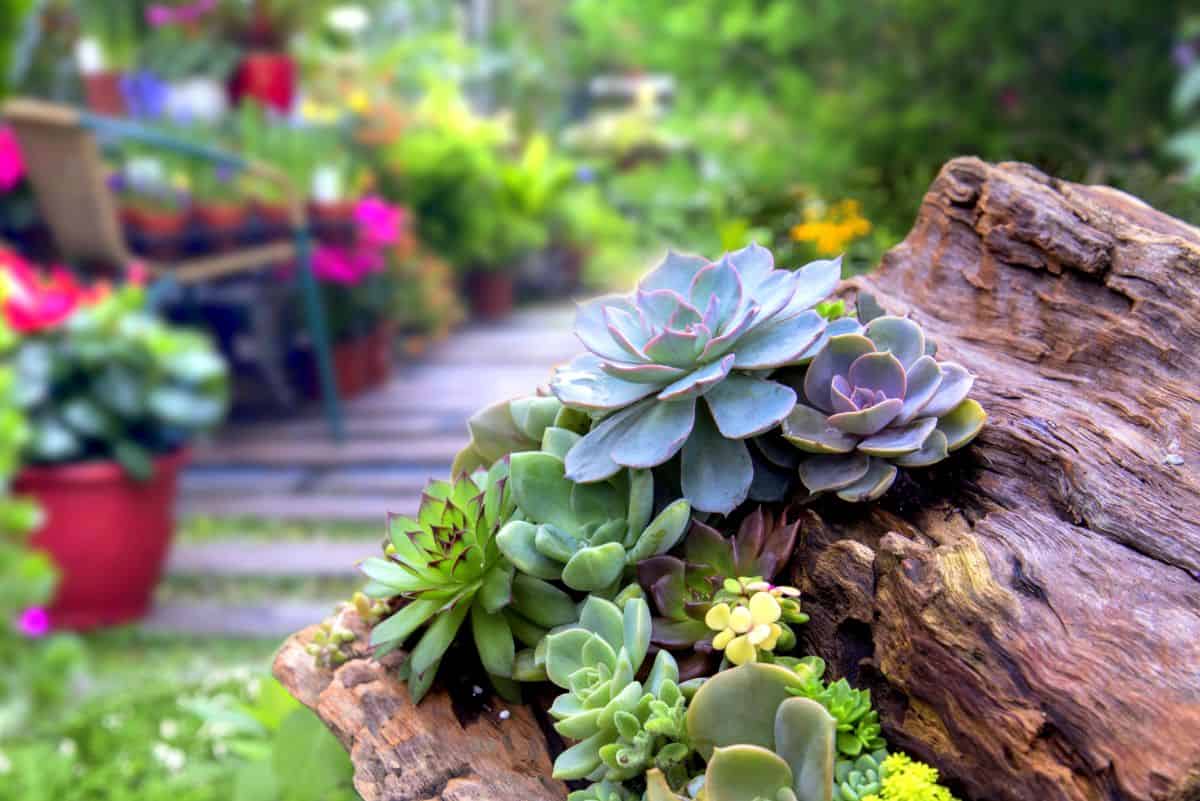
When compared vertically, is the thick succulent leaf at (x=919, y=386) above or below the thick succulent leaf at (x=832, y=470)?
above

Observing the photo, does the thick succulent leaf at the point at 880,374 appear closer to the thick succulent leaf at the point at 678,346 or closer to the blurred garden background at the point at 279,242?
the thick succulent leaf at the point at 678,346

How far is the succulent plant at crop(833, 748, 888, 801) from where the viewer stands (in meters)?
0.83

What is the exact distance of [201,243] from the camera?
4.70m

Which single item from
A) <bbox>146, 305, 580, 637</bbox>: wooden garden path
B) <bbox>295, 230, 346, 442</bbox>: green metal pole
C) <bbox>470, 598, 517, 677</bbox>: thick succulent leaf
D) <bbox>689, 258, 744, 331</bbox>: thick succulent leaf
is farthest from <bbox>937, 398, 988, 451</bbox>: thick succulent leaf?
<bbox>295, 230, 346, 442</bbox>: green metal pole

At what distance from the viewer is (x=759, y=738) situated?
85 centimetres

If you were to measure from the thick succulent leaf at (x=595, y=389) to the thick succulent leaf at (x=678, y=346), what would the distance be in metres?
0.03

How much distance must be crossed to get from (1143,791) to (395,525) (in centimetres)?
66

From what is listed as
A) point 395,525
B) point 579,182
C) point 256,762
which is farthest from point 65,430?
point 579,182

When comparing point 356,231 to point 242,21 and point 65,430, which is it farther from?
point 65,430

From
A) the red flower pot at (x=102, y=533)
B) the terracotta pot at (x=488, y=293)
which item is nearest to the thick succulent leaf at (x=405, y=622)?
the red flower pot at (x=102, y=533)

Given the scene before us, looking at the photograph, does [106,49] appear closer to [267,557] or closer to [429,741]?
[267,557]

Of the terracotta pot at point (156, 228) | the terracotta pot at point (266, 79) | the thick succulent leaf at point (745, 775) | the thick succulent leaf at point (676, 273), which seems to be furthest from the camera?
the terracotta pot at point (266, 79)

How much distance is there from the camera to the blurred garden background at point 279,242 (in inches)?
85.0

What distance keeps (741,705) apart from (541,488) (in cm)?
29
